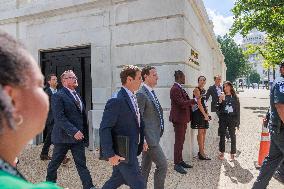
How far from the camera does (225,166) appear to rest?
266 inches

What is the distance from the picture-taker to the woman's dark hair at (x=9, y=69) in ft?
2.53

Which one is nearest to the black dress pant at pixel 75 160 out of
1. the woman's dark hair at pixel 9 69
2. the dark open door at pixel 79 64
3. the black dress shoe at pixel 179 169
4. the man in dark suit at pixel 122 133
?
the man in dark suit at pixel 122 133

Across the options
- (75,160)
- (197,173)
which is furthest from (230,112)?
(75,160)

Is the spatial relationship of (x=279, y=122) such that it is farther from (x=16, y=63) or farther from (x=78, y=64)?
(x=78, y=64)

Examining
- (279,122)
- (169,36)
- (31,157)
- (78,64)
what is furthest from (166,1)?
(31,157)

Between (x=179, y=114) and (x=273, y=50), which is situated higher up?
(x=273, y=50)

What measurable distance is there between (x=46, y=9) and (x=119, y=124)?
6662 mm

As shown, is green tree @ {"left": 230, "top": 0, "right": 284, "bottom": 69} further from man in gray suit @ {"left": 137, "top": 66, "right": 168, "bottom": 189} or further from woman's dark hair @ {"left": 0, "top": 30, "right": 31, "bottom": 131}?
woman's dark hair @ {"left": 0, "top": 30, "right": 31, "bottom": 131}

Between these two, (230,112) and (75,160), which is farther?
(230,112)

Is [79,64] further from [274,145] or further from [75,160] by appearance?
[274,145]

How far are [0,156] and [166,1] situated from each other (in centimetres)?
696

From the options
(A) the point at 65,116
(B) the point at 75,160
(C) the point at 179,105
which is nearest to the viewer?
(B) the point at 75,160

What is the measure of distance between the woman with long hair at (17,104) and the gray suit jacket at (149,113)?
12.6 ft

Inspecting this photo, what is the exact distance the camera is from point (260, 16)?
22.0 meters
